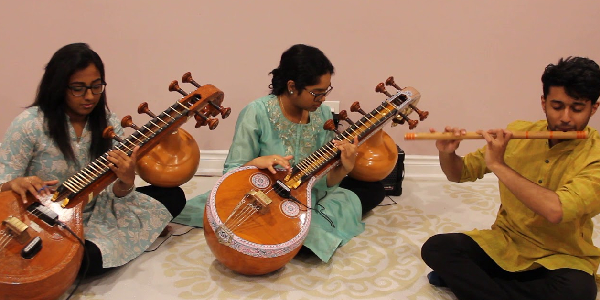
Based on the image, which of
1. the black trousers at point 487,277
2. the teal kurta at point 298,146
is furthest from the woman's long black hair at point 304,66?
the black trousers at point 487,277

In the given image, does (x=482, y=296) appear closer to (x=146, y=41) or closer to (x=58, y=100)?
(x=58, y=100)

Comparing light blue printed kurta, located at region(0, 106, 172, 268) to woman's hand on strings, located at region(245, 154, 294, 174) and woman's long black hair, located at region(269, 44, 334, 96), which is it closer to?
woman's hand on strings, located at region(245, 154, 294, 174)

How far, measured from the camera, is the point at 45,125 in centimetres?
180

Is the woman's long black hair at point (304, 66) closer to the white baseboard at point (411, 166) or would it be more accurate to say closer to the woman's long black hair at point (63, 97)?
the woman's long black hair at point (63, 97)

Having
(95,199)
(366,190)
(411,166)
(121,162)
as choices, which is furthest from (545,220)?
(95,199)

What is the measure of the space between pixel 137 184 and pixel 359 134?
4.87 ft

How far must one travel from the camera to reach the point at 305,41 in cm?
276

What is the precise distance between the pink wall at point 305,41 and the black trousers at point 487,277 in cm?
124

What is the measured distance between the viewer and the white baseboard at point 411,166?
9.91 feet

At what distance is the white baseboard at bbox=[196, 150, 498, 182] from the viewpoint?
3020mm

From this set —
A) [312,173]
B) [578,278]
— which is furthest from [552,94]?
Answer: [312,173]

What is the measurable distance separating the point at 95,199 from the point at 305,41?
142 cm

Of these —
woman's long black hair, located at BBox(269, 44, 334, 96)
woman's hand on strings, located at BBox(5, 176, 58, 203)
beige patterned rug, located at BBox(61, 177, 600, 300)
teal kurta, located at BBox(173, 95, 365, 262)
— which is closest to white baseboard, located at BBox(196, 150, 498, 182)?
beige patterned rug, located at BBox(61, 177, 600, 300)

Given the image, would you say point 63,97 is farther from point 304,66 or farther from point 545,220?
point 545,220
